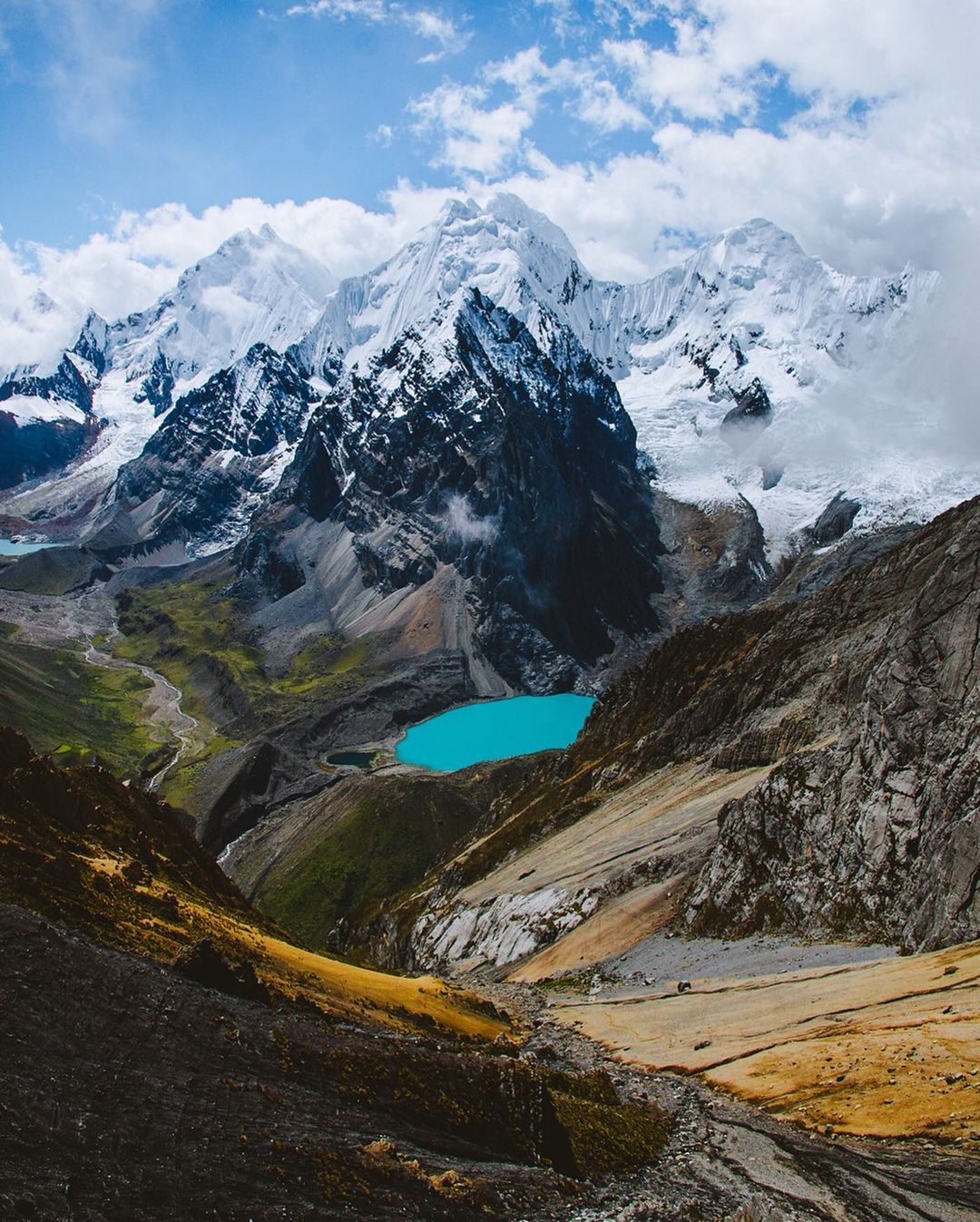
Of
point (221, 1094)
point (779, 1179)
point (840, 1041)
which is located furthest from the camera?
point (840, 1041)

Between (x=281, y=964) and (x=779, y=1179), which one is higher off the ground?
(x=281, y=964)

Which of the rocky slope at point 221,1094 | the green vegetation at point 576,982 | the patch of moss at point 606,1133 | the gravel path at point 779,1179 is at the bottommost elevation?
the gravel path at point 779,1179

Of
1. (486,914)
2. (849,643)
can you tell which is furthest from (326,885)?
(849,643)

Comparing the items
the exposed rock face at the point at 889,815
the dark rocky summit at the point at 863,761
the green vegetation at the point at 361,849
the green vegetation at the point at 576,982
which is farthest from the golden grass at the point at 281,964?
the green vegetation at the point at 361,849

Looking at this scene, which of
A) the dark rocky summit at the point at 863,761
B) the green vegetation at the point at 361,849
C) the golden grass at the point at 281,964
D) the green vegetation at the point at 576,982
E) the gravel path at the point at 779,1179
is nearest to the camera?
the gravel path at the point at 779,1179

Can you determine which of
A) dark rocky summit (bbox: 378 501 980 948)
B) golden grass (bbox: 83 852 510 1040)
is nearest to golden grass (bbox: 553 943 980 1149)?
dark rocky summit (bbox: 378 501 980 948)

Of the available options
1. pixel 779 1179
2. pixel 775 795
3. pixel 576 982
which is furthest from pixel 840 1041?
pixel 576 982

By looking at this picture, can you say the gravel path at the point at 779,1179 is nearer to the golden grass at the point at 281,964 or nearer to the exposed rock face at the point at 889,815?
the golden grass at the point at 281,964

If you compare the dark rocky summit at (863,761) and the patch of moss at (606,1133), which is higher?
the dark rocky summit at (863,761)

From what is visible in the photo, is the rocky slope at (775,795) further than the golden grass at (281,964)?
Yes

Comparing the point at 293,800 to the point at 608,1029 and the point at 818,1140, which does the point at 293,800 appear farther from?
the point at 818,1140

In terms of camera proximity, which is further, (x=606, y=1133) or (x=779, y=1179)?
(x=606, y=1133)

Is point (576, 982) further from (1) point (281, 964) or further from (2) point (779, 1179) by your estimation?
(2) point (779, 1179)
